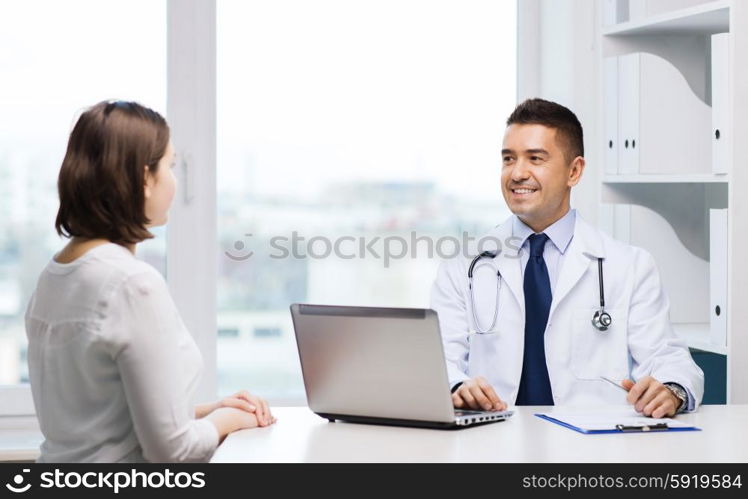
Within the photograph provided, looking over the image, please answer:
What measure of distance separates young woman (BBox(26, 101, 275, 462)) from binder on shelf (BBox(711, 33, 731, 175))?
133 centimetres

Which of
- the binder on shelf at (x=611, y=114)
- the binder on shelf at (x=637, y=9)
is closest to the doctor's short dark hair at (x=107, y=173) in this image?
the binder on shelf at (x=611, y=114)

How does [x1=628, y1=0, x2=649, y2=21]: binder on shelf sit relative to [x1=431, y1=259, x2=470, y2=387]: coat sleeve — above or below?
above

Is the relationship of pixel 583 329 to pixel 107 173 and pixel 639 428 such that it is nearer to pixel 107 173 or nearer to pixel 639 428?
pixel 639 428

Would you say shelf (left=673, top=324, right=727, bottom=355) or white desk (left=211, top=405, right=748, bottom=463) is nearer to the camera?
white desk (left=211, top=405, right=748, bottom=463)

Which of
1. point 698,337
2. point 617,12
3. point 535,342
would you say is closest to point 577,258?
point 535,342

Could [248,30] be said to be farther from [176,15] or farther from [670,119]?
[670,119]

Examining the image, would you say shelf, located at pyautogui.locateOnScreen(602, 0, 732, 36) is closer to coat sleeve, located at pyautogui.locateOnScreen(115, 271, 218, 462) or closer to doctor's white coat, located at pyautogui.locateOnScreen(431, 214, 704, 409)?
doctor's white coat, located at pyautogui.locateOnScreen(431, 214, 704, 409)

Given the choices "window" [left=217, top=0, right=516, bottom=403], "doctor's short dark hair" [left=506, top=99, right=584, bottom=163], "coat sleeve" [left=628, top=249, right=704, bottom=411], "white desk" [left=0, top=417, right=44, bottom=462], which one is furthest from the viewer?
"window" [left=217, top=0, right=516, bottom=403]

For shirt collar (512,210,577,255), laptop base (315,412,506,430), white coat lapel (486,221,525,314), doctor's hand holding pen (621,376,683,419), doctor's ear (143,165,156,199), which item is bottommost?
laptop base (315,412,506,430)

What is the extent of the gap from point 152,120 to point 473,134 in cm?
166

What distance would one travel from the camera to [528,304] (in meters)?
2.34

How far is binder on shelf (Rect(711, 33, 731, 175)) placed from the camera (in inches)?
89.0

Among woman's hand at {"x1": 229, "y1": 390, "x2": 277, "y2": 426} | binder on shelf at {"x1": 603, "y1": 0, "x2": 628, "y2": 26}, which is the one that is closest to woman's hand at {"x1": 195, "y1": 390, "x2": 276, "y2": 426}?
woman's hand at {"x1": 229, "y1": 390, "x2": 277, "y2": 426}

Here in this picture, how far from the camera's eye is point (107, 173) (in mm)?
1546
